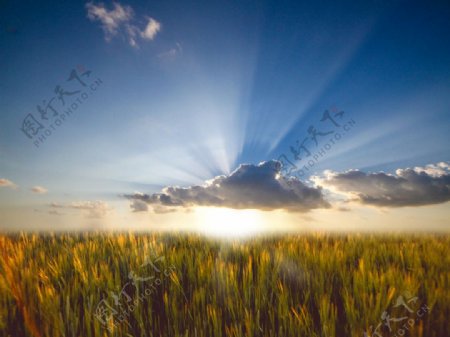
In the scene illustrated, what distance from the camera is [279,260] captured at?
2.88 m

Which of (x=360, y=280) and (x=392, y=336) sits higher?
(x=360, y=280)

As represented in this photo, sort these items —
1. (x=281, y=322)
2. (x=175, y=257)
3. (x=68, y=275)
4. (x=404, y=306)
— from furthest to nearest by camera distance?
(x=175, y=257), (x=68, y=275), (x=404, y=306), (x=281, y=322)

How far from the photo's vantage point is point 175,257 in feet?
9.45

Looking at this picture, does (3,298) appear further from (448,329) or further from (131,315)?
(448,329)

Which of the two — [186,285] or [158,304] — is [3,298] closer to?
[158,304]

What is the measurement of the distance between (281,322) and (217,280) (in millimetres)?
668

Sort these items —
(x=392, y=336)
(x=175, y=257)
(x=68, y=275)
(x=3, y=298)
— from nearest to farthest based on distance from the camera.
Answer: (x=392, y=336)
(x=3, y=298)
(x=68, y=275)
(x=175, y=257)

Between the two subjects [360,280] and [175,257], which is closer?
[360,280]

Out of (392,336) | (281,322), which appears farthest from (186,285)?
(392,336)

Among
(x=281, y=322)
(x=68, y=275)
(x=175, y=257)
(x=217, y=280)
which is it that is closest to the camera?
(x=281, y=322)

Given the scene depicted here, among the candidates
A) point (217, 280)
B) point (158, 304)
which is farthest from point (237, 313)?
point (158, 304)

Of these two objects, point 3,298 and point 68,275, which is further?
point 68,275

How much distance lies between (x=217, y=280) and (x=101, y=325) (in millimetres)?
868

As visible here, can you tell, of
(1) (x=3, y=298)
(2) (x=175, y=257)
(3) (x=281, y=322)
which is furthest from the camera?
(2) (x=175, y=257)
